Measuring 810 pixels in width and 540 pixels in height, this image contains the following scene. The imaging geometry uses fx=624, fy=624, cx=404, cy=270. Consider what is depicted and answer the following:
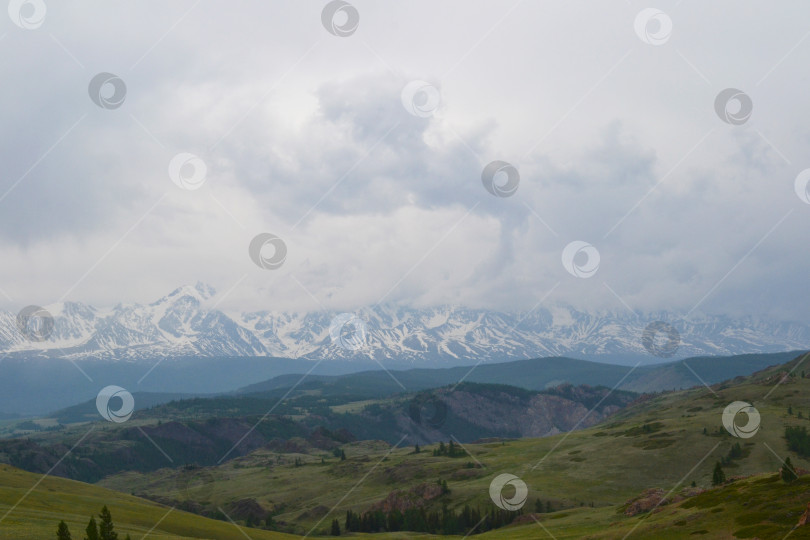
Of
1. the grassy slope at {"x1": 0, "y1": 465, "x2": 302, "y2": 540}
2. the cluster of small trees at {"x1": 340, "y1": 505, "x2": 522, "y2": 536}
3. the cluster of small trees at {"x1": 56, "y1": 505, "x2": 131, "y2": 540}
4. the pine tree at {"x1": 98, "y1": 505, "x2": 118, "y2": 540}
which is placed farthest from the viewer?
the cluster of small trees at {"x1": 340, "y1": 505, "x2": 522, "y2": 536}

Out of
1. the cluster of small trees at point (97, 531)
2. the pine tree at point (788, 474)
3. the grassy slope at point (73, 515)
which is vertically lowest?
the pine tree at point (788, 474)

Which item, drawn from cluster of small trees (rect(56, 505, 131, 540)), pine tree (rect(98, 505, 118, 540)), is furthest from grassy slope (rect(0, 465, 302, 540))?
pine tree (rect(98, 505, 118, 540))

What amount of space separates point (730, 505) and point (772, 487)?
20.2ft

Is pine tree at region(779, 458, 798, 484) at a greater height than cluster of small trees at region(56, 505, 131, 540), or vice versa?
A: cluster of small trees at region(56, 505, 131, 540)

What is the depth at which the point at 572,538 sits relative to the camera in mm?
108812

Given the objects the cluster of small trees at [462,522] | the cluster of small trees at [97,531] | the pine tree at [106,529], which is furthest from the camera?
the cluster of small trees at [462,522]

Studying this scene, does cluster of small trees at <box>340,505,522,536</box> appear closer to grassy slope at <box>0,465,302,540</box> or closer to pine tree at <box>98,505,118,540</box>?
grassy slope at <box>0,465,302,540</box>

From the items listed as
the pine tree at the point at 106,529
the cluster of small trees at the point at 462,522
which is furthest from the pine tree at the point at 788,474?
the cluster of small trees at the point at 462,522

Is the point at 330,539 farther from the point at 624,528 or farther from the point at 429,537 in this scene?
the point at 624,528

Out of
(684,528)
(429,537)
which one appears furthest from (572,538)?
(429,537)

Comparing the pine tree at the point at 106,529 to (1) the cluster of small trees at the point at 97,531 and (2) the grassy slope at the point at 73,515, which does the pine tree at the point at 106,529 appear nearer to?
(1) the cluster of small trees at the point at 97,531

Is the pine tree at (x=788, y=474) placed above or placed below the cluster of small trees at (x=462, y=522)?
below

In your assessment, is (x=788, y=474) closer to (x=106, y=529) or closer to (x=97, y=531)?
(x=106, y=529)

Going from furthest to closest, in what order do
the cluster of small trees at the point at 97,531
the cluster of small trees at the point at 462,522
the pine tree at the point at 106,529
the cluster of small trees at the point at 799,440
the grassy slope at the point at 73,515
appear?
the cluster of small trees at the point at 799,440 < the cluster of small trees at the point at 462,522 < the grassy slope at the point at 73,515 < the pine tree at the point at 106,529 < the cluster of small trees at the point at 97,531
